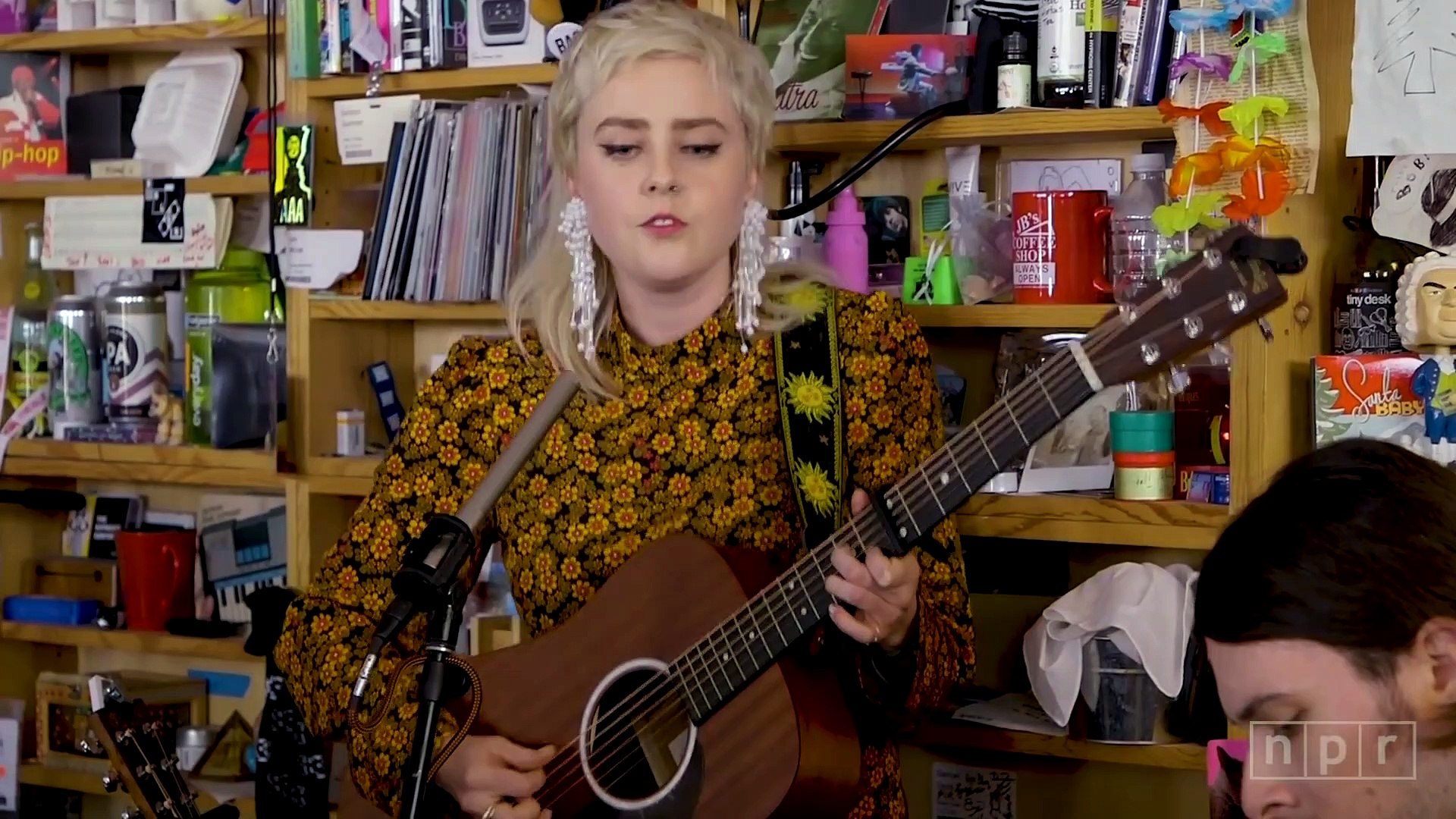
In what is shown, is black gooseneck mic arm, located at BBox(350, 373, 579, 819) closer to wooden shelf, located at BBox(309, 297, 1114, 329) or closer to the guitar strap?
the guitar strap

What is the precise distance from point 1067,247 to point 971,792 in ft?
2.51

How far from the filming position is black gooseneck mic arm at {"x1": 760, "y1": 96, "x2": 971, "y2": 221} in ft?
6.57

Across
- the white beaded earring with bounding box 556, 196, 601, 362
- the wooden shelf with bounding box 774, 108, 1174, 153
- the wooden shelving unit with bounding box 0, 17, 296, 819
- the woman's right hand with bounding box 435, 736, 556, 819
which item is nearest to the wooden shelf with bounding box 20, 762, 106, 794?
the wooden shelving unit with bounding box 0, 17, 296, 819

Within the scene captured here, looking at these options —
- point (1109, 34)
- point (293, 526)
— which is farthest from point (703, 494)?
point (293, 526)

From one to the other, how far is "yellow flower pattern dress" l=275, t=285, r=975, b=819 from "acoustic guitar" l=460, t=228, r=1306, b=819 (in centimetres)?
8

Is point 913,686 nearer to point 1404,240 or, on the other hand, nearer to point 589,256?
point 589,256

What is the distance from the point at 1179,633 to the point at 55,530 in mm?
2017

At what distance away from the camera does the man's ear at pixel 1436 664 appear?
91 cm

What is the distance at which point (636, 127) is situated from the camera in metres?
1.69

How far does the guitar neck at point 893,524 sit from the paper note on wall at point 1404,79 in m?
0.57

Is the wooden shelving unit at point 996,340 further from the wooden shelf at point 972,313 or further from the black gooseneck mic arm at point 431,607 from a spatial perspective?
the black gooseneck mic arm at point 431,607

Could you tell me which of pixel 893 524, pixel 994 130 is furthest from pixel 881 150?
pixel 893 524

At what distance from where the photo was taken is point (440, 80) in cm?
236

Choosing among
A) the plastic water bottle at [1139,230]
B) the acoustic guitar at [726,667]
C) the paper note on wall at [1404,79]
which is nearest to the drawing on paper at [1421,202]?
the paper note on wall at [1404,79]
